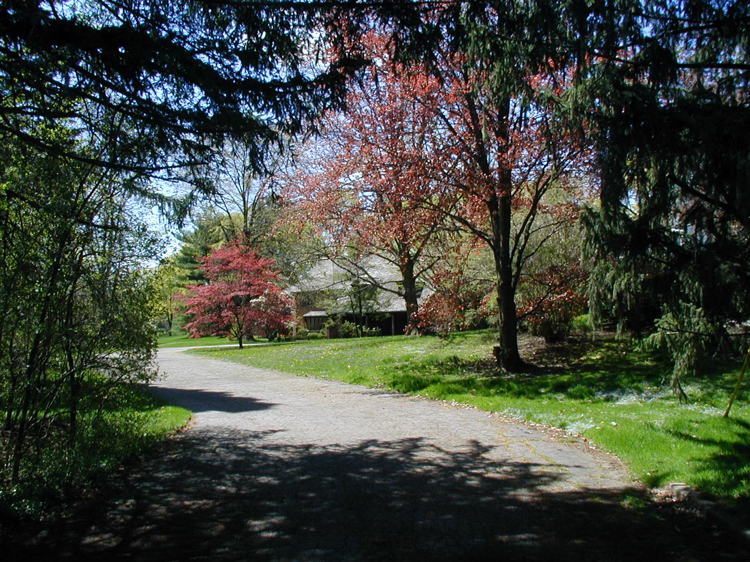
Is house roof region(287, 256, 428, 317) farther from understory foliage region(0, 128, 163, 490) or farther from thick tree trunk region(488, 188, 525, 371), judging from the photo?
understory foliage region(0, 128, 163, 490)

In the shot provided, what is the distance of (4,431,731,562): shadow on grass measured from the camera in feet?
13.9

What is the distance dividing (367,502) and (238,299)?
2417 cm

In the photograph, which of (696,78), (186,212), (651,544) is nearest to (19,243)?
(186,212)

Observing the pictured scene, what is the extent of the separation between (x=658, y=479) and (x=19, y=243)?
6.53m

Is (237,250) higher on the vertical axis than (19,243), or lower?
higher

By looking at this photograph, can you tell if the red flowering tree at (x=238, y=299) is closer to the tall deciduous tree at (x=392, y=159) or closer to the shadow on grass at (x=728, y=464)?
the tall deciduous tree at (x=392, y=159)

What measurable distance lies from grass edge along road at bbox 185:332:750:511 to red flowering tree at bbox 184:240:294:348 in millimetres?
8855

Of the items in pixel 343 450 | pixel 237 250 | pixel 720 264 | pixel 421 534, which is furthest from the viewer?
pixel 237 250

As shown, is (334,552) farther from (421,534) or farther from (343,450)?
(343,450)

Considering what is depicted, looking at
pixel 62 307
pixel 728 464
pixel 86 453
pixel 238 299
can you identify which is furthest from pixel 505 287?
pixel 238 299

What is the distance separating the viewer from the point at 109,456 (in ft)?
20.9

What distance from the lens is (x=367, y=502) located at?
5277mm

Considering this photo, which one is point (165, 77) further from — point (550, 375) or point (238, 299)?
point (238, 299)

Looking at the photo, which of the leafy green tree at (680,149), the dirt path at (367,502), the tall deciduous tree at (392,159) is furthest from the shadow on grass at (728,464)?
the tall deciduous tree at (392,159)
